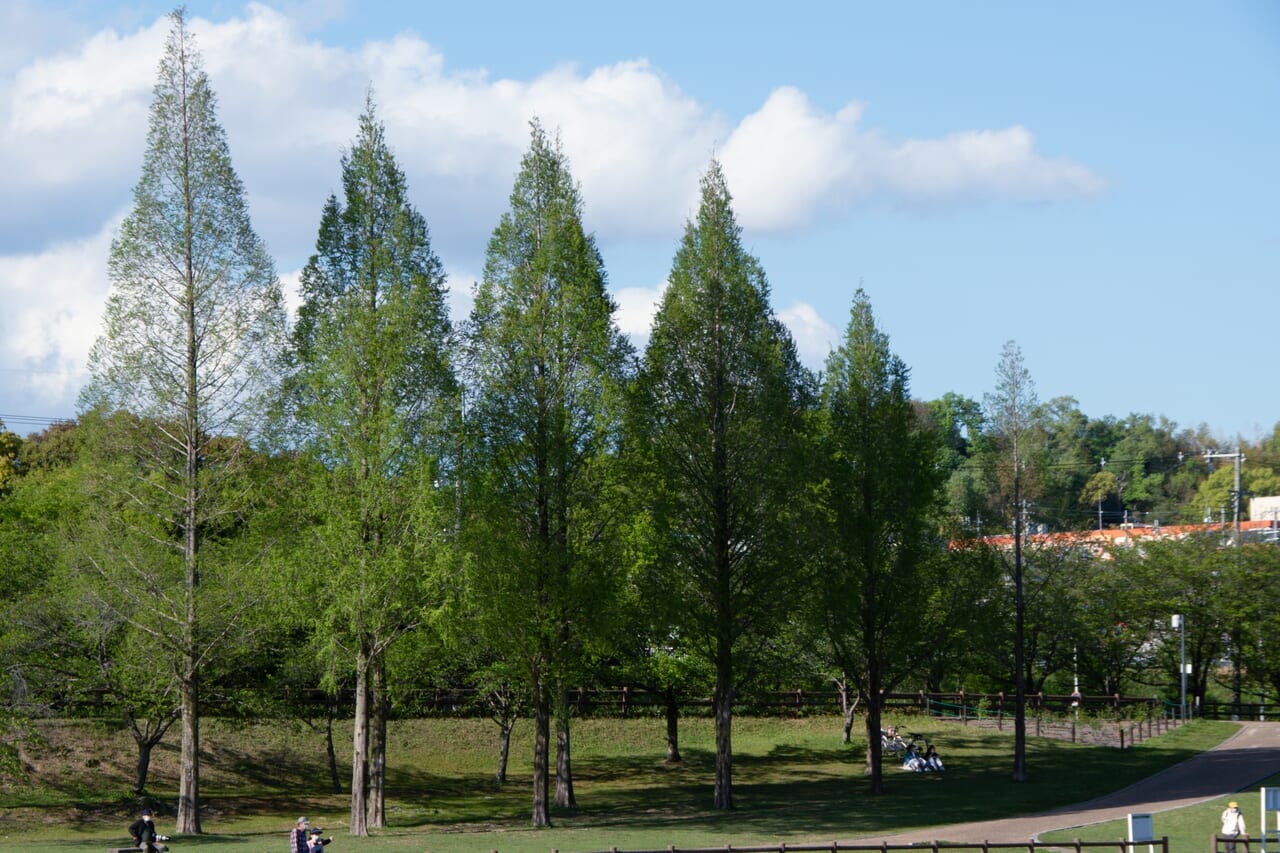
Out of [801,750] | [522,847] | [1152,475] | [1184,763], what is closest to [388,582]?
[522,847]

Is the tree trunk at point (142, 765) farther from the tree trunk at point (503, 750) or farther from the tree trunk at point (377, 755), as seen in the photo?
the tree trunk at point (503, 750)

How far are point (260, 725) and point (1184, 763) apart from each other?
35634 mm

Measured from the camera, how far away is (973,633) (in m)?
45.1

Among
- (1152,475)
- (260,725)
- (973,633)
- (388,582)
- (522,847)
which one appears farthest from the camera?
(1152,475)

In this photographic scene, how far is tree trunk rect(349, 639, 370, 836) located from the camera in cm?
3497

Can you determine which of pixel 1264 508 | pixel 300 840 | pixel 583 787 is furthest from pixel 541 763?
pixel 1264 508

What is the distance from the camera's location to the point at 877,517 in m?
44.4

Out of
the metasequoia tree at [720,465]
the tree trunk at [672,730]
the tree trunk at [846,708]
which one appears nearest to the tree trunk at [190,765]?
the metasequoia tree at [720,465]

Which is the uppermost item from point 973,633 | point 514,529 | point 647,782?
point 514,529

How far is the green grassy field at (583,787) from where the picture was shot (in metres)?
34.8

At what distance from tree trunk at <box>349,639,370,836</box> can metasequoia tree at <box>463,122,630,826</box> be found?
124 inches

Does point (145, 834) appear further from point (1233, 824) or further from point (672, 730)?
point (672, 730)

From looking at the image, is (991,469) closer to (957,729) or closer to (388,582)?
(957,729)

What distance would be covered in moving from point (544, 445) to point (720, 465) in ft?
18.5
